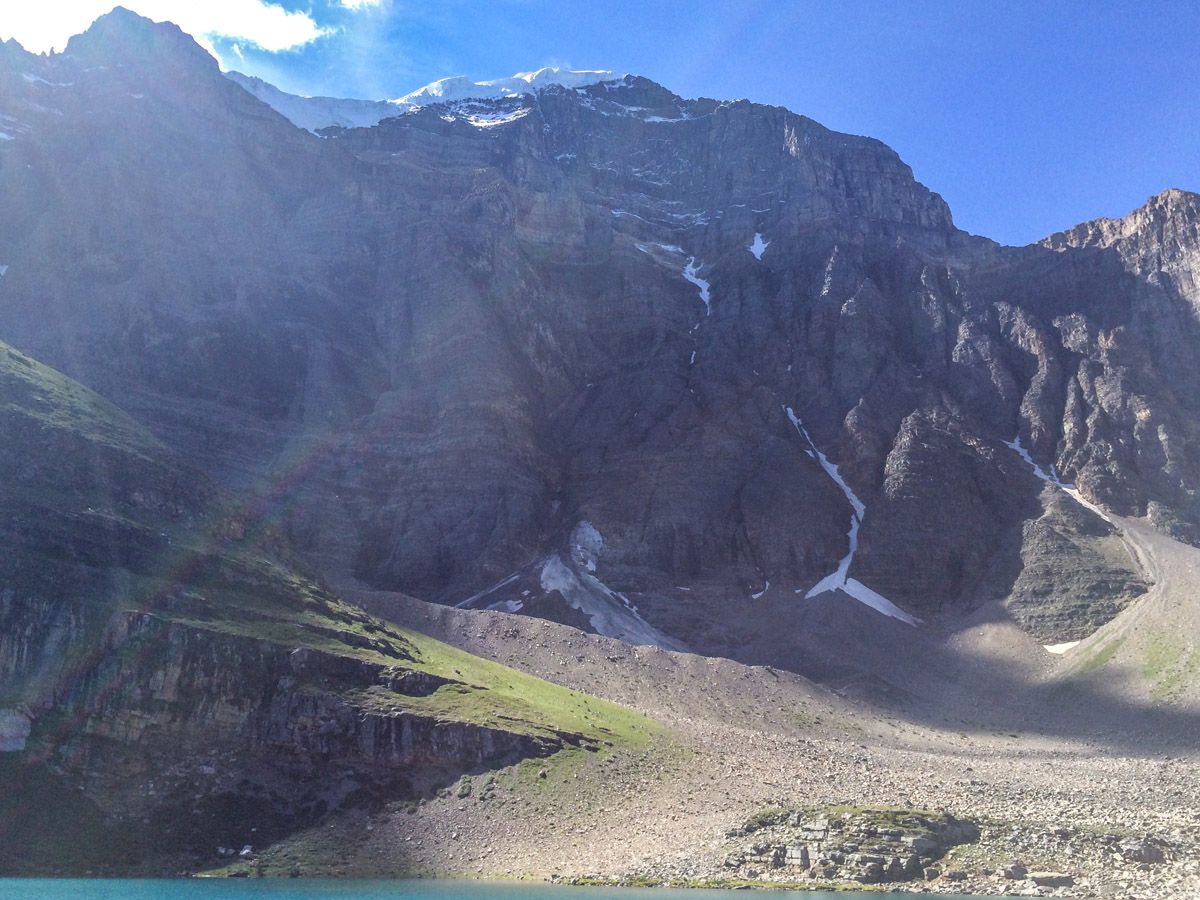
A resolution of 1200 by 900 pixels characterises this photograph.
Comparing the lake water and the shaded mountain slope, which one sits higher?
the shaded mountain slope

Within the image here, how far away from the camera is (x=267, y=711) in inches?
3280

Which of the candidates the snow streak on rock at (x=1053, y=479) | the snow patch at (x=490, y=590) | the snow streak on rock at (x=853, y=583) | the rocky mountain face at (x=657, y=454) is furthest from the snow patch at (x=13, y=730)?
the snow streak on rock at (x=1053, y=479)

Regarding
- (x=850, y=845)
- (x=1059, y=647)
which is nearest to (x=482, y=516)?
(x=1059, y=647)

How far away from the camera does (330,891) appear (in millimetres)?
62812

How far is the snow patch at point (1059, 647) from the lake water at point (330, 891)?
90.5m

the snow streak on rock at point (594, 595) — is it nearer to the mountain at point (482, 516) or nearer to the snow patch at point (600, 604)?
the snow patch at point (600, 604)

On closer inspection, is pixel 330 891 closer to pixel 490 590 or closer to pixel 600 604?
pixel 600 604

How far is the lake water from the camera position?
58.8 metres

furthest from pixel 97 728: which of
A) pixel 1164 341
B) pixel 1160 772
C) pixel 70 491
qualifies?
pixel 1164 341

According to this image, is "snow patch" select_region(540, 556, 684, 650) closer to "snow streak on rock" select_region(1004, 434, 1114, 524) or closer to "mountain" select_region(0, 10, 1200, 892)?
"mountain" select_region(0, 10, 1200, 892)

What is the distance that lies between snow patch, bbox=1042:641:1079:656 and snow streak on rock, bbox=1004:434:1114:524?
26.9m

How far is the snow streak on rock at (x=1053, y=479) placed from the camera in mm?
165762

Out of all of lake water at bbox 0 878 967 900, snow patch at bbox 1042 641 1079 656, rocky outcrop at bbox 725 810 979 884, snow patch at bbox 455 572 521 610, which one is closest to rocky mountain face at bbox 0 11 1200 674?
snow patch at bbox 455 572 521 610

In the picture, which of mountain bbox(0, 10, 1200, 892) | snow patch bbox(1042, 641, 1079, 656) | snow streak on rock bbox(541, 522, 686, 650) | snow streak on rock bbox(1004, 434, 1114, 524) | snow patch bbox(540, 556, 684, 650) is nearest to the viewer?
mountain bbox(0, 10, 1200, 892)
